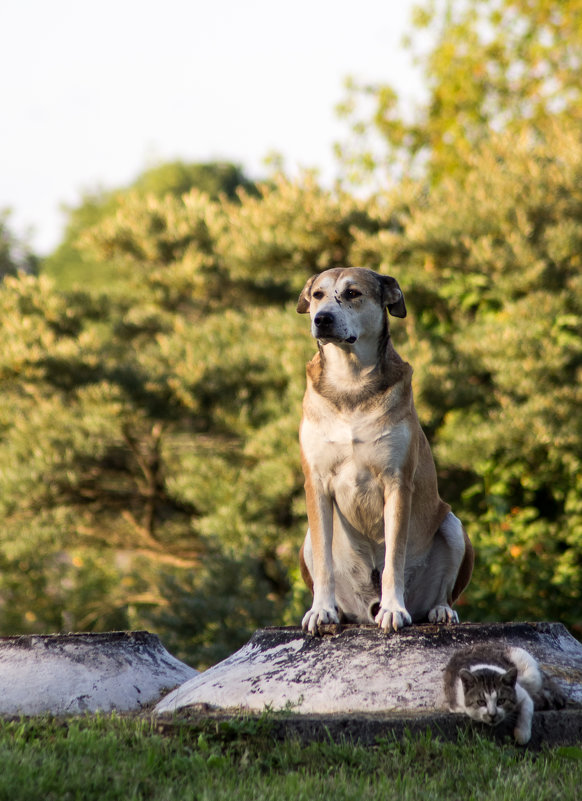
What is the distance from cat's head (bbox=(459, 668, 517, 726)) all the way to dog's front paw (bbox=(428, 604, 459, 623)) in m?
0.90

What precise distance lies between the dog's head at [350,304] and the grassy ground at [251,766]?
1.96 m

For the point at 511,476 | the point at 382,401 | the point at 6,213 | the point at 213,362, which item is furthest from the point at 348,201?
the point at 6,213

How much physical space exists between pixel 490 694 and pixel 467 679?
0.52 feet

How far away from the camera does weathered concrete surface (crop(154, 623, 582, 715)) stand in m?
4.46

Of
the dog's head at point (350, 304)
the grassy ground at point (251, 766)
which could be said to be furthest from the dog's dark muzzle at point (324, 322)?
the grassy ground at point (251, 766)

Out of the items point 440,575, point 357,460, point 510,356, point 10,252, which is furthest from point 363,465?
point 10,252

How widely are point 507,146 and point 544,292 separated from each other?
7.01ft

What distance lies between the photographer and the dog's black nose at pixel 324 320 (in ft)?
14.9

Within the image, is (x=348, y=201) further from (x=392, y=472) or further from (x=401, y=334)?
(x=392, y=472)

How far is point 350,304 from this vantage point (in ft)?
15.4

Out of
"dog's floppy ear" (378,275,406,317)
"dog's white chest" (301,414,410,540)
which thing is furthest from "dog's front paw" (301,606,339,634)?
"dog's floppy ear" (378,275,406,317)

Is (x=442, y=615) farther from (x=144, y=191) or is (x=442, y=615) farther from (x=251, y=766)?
(x=144, y=191)

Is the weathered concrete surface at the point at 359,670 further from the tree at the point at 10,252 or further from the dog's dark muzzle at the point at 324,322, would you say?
the tree at the point at 10,252

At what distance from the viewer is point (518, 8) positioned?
18125mm
